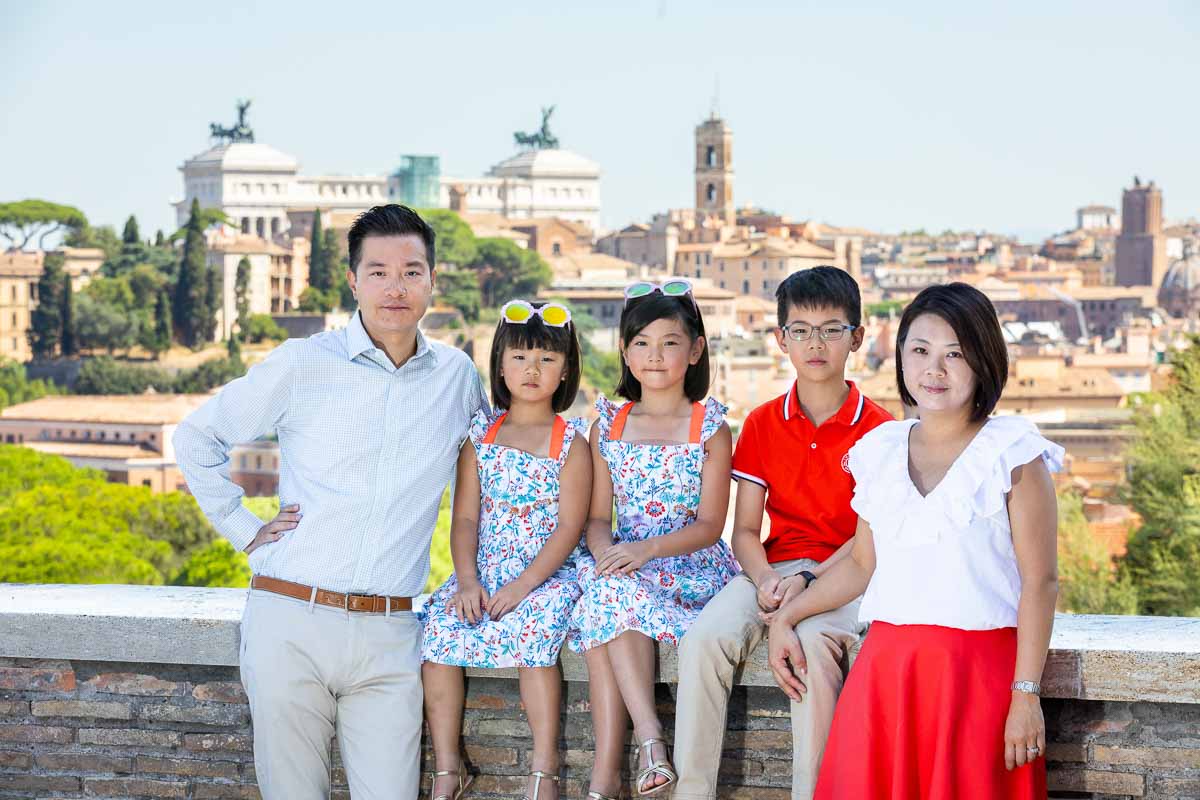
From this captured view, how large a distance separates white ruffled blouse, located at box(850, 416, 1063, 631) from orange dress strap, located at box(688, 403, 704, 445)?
14.4 inches

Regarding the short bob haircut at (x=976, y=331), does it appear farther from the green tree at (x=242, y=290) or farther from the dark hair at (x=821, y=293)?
the green tree at (x=242, y=290)

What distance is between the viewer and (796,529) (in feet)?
7.16

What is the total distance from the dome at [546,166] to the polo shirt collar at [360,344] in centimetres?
7042

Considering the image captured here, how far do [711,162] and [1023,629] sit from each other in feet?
226

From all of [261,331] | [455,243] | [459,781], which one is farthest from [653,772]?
[455,243]

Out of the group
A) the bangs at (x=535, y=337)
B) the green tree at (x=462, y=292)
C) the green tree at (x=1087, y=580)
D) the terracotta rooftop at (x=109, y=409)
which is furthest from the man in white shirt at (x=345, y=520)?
the green tree at (x=462, y=292)

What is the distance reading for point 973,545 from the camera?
1873 mm

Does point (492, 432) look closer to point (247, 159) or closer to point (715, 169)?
point (247, 159)

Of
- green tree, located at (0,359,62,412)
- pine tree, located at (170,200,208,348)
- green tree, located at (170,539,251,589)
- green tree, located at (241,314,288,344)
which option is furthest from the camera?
green tree, located at (241,314,288,344)

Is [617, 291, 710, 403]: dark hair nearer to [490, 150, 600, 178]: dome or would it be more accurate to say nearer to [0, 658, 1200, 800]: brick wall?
[0, 658, 1200, 800]: brick wall

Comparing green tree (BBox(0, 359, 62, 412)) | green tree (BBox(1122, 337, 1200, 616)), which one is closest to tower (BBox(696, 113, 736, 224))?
green tree (BBox(0, 359, 62, 412))

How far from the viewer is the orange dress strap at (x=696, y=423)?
223 centimetres

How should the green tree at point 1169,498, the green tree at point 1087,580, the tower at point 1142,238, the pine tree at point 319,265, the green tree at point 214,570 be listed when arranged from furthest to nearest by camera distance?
1. the tower at point 1142,238
2. the pine tree at point 319,265
3. the green tree at point 214,570
4. the green tree at point 1087,580
5. the green tree at point 1169,498

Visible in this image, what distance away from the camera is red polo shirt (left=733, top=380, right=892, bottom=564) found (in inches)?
85.1
